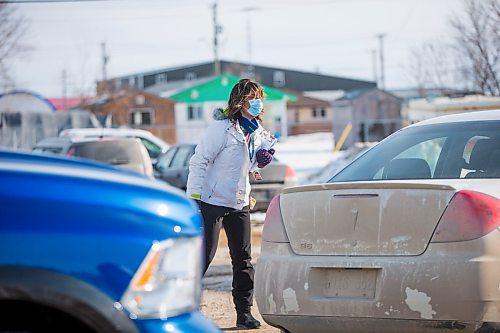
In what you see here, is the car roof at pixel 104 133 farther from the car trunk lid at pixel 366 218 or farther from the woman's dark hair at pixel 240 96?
the car trunk lid at pixel 366 218

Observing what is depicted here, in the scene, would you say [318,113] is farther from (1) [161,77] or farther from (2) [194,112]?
(1) [161,77]

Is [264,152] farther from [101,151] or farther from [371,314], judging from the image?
[101,151]

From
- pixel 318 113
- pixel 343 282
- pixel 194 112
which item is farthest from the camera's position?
pixel 318 113

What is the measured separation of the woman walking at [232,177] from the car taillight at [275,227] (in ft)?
3.57

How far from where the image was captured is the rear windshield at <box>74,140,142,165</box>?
637 inches

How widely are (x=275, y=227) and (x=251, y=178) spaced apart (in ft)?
30.1

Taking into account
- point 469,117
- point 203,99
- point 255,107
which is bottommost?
point 469,117

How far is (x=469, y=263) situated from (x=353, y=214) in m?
0.76

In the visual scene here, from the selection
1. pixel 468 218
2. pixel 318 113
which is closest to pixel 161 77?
pixel 318 113

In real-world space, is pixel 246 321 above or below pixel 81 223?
below

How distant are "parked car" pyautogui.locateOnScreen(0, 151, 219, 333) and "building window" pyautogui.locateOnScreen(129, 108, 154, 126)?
202 ft

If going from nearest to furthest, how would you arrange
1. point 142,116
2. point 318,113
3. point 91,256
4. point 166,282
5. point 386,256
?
point 91,256 < point 166,282 < point 386,256 < point 142,116 < point 318,113

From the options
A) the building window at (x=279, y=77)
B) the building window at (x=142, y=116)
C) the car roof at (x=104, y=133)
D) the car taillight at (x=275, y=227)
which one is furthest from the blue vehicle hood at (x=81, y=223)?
the building window at (x=279, y=77)

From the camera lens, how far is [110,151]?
16266mm
